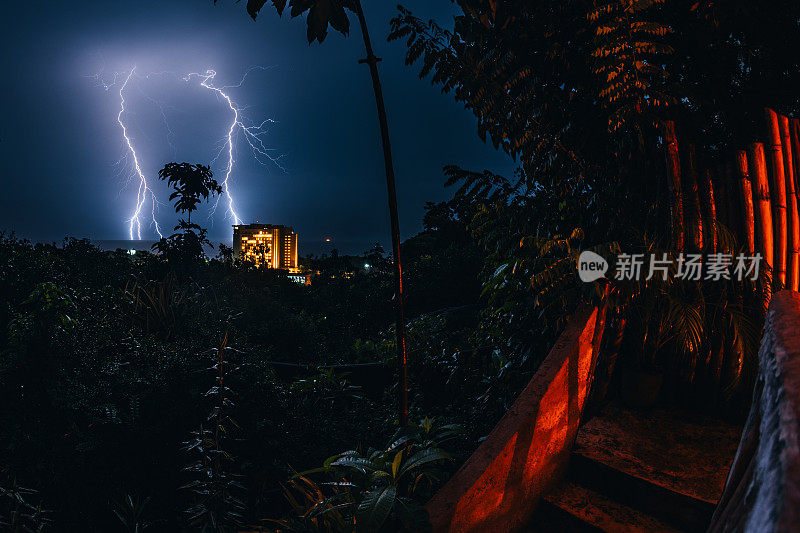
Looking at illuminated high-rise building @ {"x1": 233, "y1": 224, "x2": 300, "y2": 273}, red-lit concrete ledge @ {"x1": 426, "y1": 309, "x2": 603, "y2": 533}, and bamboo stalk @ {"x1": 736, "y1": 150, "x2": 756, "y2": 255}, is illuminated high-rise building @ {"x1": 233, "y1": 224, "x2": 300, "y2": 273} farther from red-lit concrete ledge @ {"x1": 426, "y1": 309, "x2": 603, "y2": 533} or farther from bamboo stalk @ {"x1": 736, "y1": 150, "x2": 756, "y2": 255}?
bamboo stalk @ {"x1": 736, "y1": 150, "x2": 756, "y2": 255}

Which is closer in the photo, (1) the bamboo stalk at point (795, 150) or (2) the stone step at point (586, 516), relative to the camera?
(2) the stone step at point (586, 516)

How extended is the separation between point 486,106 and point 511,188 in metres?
0.69

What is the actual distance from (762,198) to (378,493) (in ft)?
9.84

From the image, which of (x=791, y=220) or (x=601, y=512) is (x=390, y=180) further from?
(x=791, y=220)

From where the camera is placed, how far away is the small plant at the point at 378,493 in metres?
1.59

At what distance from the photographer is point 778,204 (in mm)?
2412

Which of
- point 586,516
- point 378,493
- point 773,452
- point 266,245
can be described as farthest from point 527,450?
point 266,245

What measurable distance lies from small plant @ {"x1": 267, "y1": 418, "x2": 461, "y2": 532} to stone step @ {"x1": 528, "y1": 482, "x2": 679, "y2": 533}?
2.03 feet

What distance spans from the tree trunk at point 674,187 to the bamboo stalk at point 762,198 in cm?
A: 46

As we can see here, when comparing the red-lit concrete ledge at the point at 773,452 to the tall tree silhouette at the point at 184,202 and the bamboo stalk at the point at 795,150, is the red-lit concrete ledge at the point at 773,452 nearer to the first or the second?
the bamboo stalk at the point at 795,150

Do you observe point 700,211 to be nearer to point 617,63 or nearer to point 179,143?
point 617,63

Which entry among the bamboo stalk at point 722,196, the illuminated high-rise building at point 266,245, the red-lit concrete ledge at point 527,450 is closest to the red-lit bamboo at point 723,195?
the bamboo stalk at point 722,196

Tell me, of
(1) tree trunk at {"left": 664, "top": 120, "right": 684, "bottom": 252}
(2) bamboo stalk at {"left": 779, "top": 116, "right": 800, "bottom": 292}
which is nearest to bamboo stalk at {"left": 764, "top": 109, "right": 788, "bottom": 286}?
(2) bamboo stalk at {"left": 779, "top": 116, "right": 800, "bottom": 292}

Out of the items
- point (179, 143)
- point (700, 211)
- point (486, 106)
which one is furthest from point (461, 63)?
point (179, 143)
